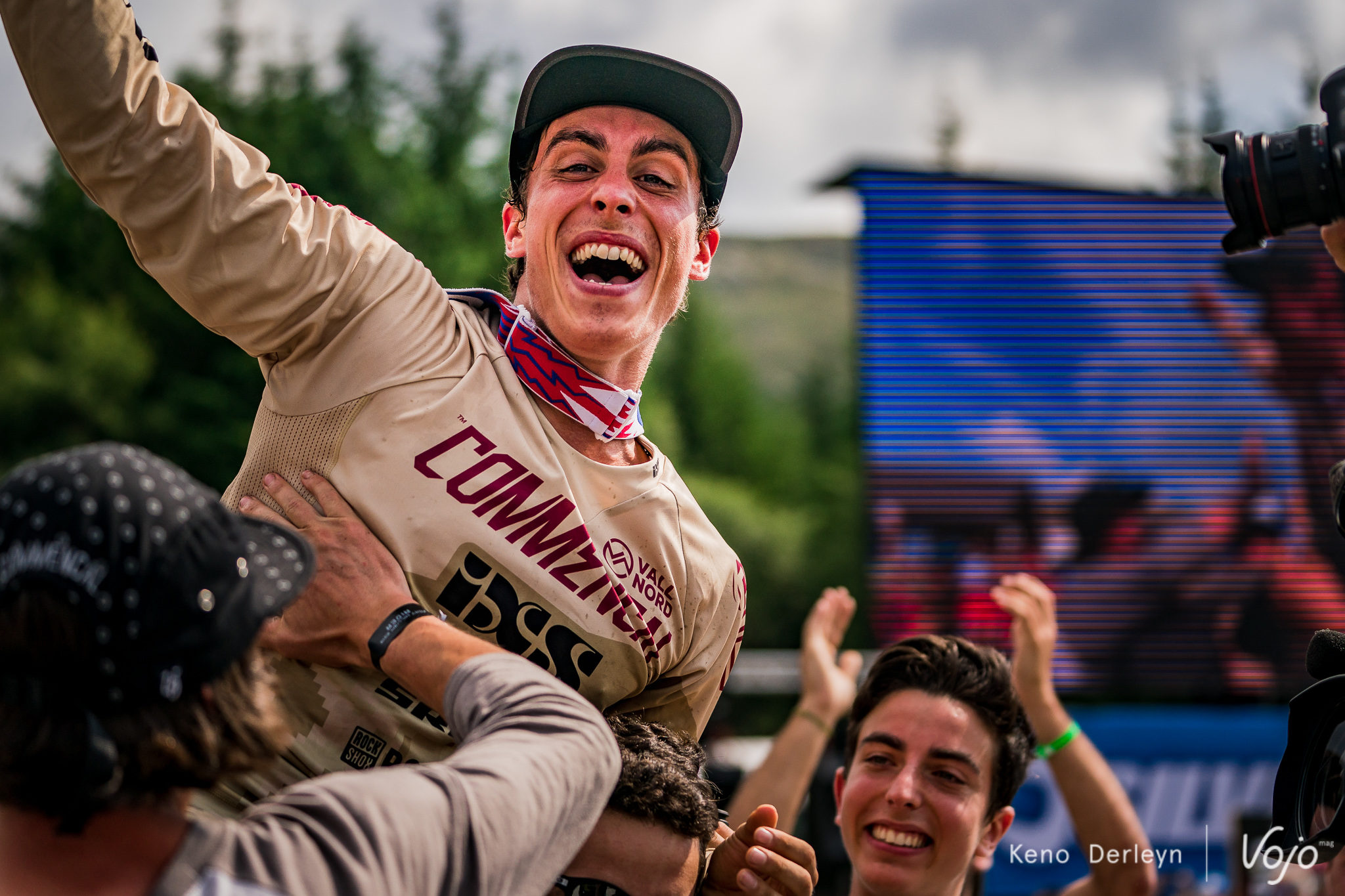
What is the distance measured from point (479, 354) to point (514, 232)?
503mm

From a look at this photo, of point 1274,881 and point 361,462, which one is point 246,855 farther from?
point 1274,881

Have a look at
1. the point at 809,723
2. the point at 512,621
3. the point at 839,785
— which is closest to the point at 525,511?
the point at 512,621

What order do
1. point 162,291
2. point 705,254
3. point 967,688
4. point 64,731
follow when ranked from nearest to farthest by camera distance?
1. point 64,731
2. point 705,254
3. point 967,688
4. point 162,291

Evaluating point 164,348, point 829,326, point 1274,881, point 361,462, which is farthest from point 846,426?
point 361,462

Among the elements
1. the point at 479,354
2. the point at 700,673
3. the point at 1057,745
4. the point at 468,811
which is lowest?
the point at 468,811

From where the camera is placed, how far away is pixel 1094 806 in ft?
11.5

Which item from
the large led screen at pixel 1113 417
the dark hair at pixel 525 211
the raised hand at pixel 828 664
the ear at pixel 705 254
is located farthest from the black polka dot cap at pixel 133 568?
the large led screen at pixel 1113 417

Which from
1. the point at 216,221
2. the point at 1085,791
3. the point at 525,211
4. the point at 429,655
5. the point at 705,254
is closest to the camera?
the point at 429,655

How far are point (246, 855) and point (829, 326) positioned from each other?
64.2 meters

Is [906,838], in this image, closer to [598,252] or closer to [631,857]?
[631,857]

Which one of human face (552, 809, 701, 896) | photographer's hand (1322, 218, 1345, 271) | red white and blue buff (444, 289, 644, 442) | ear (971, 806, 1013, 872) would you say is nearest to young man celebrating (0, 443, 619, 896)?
human face (552, 809, 701, 896)

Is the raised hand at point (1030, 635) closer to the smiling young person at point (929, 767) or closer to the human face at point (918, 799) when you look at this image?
the smiling young person at point (929, 767)

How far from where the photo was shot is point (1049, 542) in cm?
948

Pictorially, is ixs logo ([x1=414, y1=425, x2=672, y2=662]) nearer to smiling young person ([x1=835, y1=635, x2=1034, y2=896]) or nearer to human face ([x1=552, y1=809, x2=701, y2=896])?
human face ([x1=552, y1=809, x2=701, y2=896])
